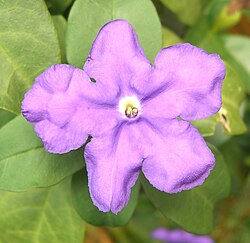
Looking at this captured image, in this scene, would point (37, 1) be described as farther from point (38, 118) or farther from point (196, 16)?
point (196, 16)

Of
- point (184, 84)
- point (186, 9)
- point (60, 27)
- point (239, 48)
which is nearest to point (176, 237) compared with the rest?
point (239, 48)

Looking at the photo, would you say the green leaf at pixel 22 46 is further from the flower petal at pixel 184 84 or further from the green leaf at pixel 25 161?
the flower petal at pixel 184 84

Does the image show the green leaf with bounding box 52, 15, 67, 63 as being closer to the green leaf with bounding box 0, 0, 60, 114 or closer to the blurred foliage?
the blurred foliage

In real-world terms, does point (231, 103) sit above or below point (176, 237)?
above

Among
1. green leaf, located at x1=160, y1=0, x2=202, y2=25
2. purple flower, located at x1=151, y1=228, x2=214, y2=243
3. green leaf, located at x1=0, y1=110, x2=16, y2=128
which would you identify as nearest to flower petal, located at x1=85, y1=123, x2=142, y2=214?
green leaf, located at x1=0, y1=110, x2=16, y2=128

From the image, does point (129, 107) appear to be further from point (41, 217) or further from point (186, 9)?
point (186, 9)

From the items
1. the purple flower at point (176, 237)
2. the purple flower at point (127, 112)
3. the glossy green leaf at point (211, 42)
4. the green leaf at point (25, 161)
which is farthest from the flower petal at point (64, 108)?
the purple flower at point (176, 237)

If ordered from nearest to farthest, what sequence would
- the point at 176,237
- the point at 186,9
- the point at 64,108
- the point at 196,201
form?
the point at 64,108, the point at 196,201, the point at 186,9, the point at 176,237
